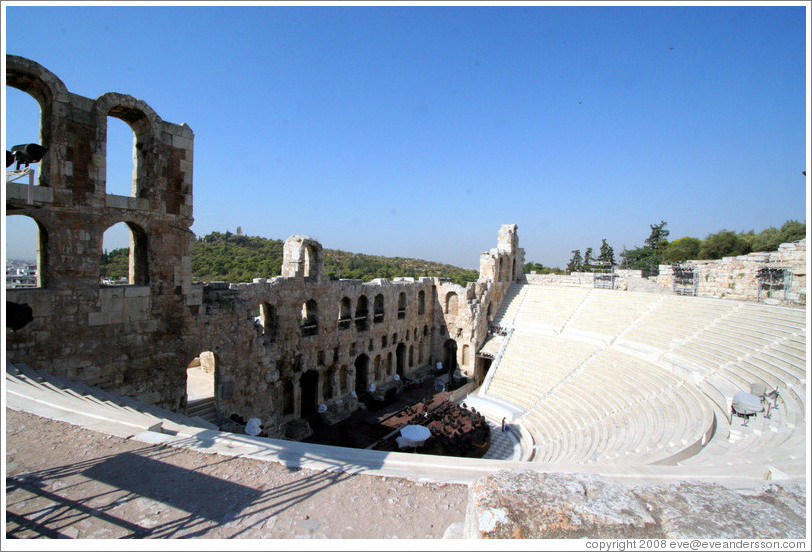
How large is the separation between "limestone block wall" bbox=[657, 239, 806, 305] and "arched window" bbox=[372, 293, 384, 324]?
1691 cm

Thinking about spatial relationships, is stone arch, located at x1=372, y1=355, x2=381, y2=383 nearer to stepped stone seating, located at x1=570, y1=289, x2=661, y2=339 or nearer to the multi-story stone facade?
the multi-story stone facade

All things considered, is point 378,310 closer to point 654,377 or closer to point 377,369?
point 377,369

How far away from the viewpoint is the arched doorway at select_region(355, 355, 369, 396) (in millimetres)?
19791

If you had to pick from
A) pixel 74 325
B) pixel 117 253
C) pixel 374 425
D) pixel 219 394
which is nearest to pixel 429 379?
pixel 374 425

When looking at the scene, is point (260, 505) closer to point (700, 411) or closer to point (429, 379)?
point (700, 411)

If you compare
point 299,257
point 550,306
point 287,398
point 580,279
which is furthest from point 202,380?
point 580,279

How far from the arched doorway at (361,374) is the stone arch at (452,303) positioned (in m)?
6.55

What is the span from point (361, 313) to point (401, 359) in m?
4.37

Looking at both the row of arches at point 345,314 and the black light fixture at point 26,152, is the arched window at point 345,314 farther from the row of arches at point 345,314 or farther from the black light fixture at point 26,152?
the black light fixture at point 26,152

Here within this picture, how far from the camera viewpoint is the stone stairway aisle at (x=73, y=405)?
6043 mm

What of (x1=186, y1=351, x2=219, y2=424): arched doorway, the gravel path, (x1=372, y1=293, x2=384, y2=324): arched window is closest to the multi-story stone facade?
(x1=186, y1=351, x2=219, y2=424): arched doorway

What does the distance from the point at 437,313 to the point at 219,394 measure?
14.2 meters

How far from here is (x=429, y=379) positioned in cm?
2291

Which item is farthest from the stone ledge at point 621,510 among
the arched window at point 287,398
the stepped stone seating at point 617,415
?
the arched window at point 287,398
